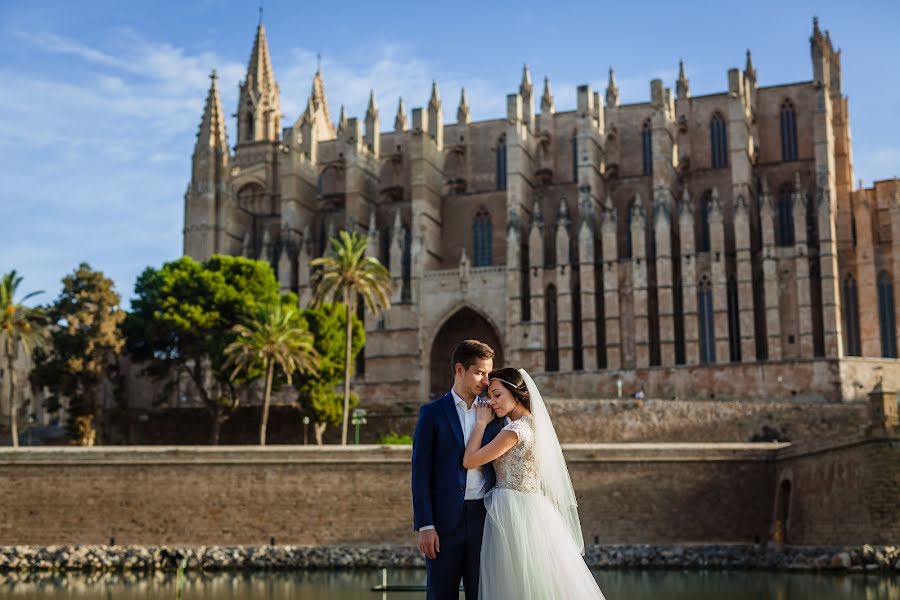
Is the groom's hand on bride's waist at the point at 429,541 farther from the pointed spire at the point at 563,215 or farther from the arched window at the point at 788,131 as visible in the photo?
the arched window at the point at 788,131

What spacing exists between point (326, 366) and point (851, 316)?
2173cm

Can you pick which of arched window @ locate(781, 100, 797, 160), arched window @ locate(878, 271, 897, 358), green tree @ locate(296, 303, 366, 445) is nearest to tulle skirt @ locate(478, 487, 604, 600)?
green tree @ locate(296, 303, 366, 445)

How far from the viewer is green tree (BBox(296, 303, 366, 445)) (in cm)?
4334

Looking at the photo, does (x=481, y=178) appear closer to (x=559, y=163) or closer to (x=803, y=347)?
(x=559, y=163)

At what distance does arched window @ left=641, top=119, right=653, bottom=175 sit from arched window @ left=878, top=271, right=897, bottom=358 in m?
13.1

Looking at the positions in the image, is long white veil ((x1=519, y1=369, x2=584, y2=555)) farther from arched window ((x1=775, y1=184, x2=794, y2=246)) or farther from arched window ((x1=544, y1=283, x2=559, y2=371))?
arched window ((x1=775, y1=184, x2=794, y2=246))

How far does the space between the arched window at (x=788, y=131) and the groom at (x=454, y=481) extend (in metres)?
49.8

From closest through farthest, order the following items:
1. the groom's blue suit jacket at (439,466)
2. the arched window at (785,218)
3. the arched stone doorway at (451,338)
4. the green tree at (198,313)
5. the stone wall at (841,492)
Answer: the groom's blue suit jacket at (439,466), the stone wall at (841,492), the green tree at (198,313), the arched window at (785,218), the arched stone doorway at (451,338)

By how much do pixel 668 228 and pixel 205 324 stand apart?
782 inches

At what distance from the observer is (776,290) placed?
48406 mm

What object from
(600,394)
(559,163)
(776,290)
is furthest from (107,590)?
(559,163)

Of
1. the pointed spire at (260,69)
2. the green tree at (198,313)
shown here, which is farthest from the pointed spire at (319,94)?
the green tree at (198,313)

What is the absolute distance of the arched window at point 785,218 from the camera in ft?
171

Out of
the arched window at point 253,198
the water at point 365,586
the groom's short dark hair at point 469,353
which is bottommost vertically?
the water at point 365,586
